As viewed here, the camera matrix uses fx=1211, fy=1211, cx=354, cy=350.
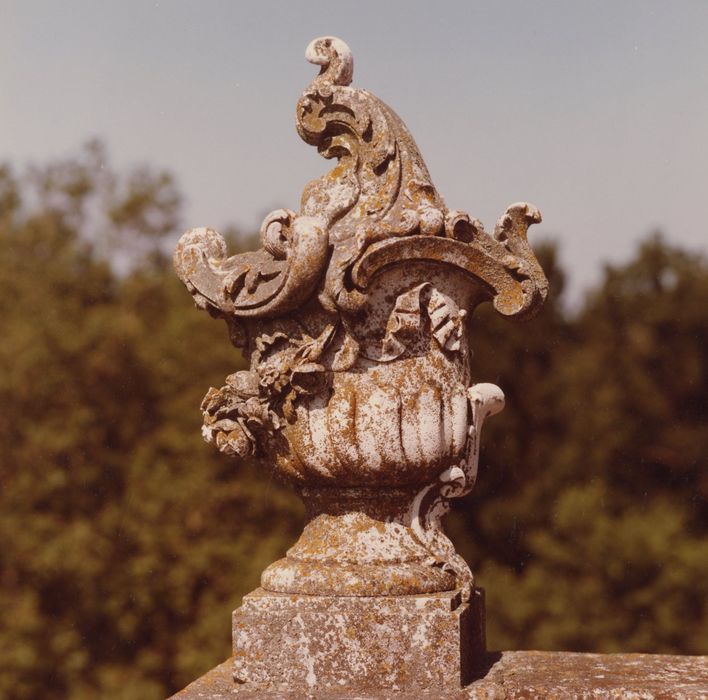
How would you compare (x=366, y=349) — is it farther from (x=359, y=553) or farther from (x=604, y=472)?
(x=604, y=472)

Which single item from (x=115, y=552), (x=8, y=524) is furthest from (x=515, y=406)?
(x=8, y=524)

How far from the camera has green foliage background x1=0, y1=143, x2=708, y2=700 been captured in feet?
42.6

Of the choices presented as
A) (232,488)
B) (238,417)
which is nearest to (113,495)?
(232,488)

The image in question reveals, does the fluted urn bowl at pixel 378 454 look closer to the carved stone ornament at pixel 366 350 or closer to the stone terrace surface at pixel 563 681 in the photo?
the carved stone ornament at pixel 366 350

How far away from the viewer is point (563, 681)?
405cm

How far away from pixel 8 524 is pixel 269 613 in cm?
1018

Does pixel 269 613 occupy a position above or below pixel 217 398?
below

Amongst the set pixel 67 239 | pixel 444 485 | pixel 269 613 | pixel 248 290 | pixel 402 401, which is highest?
pixel 67 239

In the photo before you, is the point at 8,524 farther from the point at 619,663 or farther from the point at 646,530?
the point at 619,663

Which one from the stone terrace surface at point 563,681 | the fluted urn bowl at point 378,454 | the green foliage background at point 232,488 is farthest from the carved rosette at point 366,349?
the green foliage background at point 232,488

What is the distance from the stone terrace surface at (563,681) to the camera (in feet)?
12.8

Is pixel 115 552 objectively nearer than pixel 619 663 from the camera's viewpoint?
No

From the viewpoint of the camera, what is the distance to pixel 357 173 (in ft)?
14.1

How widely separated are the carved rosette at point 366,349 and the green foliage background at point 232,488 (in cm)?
884
